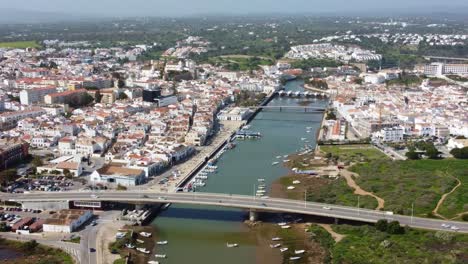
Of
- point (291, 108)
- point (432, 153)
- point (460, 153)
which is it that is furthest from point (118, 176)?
point (291, 108)

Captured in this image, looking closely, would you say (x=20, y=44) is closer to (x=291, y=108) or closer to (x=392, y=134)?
(x=291, y=108)

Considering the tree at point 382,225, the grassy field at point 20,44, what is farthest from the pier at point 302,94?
the grassy field at point 20,44

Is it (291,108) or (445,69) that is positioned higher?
(445,69)

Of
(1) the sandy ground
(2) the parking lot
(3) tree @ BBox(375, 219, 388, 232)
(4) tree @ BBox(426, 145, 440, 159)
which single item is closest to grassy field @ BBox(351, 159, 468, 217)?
(4) tree @ BBox(426, 145, 440, 159)

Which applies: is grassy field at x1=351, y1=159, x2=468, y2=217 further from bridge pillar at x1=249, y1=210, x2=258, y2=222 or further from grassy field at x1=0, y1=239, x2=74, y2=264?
grassy field at x1=0, y1=239, x2=74, y2=264

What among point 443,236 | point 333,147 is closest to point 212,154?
point 333,147

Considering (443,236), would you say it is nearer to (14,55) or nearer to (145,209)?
(145,209)

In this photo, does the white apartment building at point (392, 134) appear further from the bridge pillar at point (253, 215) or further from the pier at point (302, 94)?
the pier at point (302, 94)
